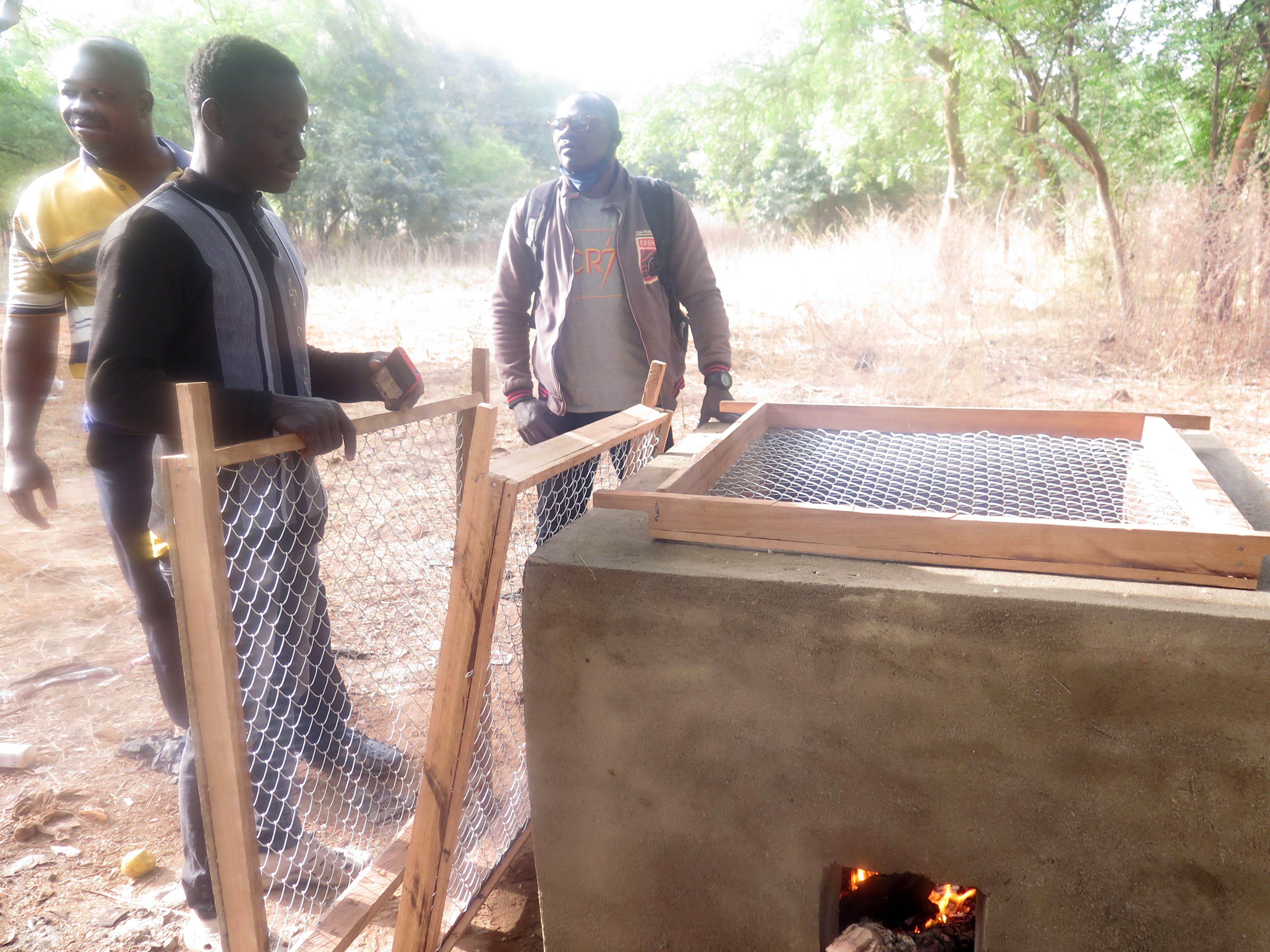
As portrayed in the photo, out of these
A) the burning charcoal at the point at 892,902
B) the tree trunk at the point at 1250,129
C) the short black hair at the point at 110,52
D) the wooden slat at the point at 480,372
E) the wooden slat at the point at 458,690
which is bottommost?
the burning charcoal at the point at 892,902

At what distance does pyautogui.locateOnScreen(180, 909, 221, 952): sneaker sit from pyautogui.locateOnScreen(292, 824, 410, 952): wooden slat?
41 cm

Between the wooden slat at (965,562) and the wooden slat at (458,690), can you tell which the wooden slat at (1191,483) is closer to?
the wooden slat at (965,562)

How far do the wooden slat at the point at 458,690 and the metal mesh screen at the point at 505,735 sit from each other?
11 cm

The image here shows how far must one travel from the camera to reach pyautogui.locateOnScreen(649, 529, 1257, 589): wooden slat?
1.32 meters

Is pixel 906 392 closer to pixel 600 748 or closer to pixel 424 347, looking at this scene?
pixel 424 347

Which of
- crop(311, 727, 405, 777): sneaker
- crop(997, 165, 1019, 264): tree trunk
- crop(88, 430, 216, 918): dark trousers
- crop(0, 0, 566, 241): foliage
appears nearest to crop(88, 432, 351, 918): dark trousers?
crop(88, 430, 216, 918): dark trousers

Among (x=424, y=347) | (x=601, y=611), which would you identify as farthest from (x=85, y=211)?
(x=424, y=347)

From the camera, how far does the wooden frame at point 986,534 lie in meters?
1.31

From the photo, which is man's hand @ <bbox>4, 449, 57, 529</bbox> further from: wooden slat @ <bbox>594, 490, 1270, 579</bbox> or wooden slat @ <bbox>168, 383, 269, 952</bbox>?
wooden slat @ <bbox>594, 490, 1270, 579</bbox>

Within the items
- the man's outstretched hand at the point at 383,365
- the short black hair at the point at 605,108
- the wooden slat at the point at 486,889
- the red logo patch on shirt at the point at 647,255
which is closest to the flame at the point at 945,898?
the wooden slat at the point at 486,889

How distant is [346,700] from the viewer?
2.37m

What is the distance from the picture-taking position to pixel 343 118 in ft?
59.6

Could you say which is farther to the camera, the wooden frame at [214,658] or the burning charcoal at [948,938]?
the burning charcoal at [948,938]

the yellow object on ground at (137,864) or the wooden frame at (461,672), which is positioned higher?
the wooden frame at (461,672)
